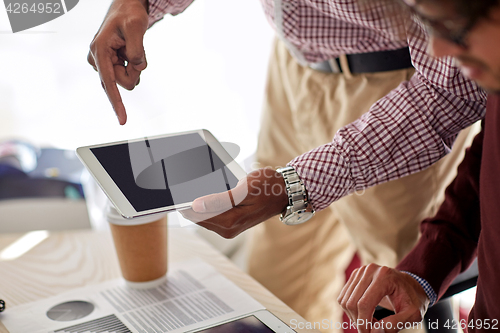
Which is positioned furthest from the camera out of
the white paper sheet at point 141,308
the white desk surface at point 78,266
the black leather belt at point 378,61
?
the black leather belt at point 378,61

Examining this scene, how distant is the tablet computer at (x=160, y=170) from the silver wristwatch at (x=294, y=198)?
4.1 inches

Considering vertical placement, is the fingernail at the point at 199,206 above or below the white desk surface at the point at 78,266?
above

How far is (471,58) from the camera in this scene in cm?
39

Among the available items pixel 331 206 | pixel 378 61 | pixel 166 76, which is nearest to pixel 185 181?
pixel 166 76

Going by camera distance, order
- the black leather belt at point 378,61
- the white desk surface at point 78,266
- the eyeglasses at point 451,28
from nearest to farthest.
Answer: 1. the eyeglasses at point 451,28
2. the white desk surface at point 78,266
3. the black leather belt at point 378,61

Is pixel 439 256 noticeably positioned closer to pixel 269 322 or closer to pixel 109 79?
pixel 269 322

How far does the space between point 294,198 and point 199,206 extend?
202mm

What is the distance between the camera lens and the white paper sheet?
755 millimetres

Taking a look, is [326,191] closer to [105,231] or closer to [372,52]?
[372,52]

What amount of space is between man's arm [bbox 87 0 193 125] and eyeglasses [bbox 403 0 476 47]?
0.39m

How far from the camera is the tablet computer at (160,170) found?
0.65 meters

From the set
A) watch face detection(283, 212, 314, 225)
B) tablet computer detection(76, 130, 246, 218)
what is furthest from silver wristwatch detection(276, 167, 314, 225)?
tablet computer detection(76, 130, 246, 218)

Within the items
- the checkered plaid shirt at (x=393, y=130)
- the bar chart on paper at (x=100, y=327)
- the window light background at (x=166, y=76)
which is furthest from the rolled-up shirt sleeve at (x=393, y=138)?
the bar chart on paper at (x=100, y=327)

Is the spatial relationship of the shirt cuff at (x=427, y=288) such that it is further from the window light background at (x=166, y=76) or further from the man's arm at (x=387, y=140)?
the window light background at (x=166, y=76)
